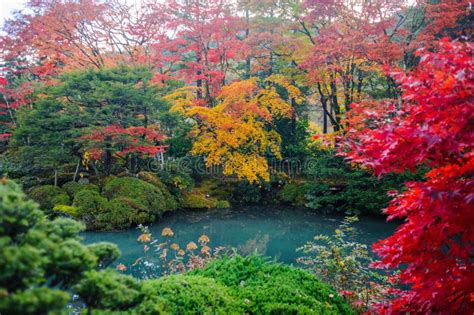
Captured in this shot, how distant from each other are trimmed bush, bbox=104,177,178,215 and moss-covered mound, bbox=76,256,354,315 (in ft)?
20.3

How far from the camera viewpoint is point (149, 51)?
43.4ft

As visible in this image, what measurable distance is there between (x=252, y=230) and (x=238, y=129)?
3.72 m

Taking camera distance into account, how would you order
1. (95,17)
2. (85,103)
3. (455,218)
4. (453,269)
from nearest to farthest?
(455,218) → (453,269) → (85,103) → (95,17)

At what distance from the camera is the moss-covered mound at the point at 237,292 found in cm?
208

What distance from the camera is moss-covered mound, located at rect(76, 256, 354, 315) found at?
2.08m

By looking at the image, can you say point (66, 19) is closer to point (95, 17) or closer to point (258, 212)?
point (95, 17)

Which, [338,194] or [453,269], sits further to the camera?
[338,194]

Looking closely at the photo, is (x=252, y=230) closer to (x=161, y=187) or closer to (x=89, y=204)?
(x=161, y=187)

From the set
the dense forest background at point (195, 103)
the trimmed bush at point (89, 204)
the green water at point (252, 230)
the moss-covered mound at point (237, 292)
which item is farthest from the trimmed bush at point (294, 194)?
the moss-covered mound at point (237, 292)

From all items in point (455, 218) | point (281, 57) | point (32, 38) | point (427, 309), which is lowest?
point (427, 309)

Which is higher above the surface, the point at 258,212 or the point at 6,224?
the point at 6,224

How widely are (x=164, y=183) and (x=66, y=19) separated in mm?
6319

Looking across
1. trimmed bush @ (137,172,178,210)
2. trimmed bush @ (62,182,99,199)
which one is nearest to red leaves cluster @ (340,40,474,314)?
trimmed bush @ (137,172,178,210)

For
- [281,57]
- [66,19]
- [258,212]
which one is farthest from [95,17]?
[258,212]
